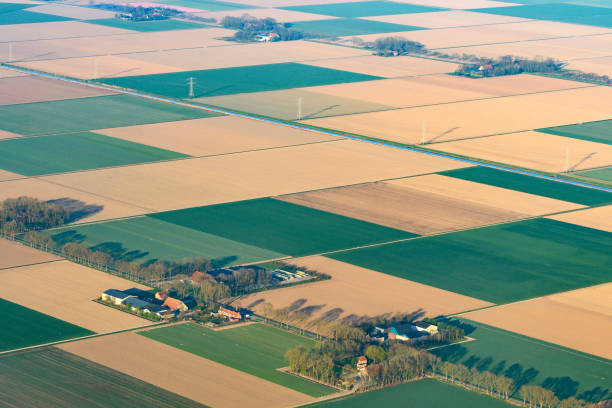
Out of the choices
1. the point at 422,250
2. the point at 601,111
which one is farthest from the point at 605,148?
the point at 422,250

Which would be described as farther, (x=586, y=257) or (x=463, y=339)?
(x=586, y=257)

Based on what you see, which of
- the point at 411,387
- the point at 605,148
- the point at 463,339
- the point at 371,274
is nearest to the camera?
the point at 411,387

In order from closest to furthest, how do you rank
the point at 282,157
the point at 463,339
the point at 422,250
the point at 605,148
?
the point at 463,339 → the point at 422,250 → the point at 282,157 → the point at 605,148

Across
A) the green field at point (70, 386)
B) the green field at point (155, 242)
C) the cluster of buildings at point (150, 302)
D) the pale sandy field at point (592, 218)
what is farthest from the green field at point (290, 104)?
the green field at point (70, 386)

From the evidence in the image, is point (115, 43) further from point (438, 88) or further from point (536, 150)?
point (536, 150)

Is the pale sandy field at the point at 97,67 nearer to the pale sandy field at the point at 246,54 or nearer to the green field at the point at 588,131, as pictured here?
the pale sandy field at the point at 246,54

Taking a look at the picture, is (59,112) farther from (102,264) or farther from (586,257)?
(586,257)

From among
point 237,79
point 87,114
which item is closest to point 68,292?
point 87,114
